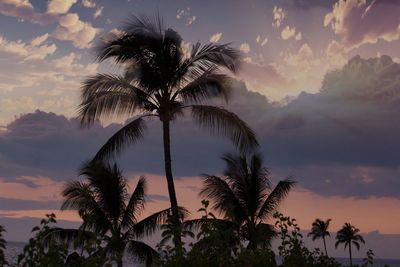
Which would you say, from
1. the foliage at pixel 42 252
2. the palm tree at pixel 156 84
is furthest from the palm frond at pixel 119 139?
the foliage at pixel 42 252

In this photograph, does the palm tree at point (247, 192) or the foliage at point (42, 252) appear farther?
the palm tree at point (247, 192)

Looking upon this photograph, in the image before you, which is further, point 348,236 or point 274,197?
point 348,236

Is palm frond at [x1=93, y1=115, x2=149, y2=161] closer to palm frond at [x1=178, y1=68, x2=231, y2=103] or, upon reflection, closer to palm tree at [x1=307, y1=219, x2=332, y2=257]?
palm frond at [x1=178, y1=68, x2=231, y2=103]

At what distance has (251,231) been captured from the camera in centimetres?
3225

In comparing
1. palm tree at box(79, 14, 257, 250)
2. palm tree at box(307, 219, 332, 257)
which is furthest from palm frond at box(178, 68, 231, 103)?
A: palm tree at box(307, 219, 332, 257)

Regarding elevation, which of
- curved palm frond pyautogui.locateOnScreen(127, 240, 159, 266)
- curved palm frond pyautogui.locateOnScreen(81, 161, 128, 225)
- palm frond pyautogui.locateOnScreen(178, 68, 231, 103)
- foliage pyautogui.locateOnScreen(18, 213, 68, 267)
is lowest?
foliage pyautogui.locateOnScreen(18, 213, 68, 267)

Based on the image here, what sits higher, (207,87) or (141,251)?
(207,87)

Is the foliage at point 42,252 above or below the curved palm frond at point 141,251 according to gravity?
below

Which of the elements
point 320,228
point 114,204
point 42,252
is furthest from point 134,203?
point 320,228

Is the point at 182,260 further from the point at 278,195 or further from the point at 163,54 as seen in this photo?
the point at 278,195

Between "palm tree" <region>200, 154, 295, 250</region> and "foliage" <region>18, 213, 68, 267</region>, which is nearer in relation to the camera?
"foliage" <region>18, 213, 68, 267</region>

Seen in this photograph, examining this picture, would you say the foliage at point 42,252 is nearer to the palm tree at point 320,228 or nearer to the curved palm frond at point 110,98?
the curved palm frond at point 110,98

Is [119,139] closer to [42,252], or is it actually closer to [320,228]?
[42,252]

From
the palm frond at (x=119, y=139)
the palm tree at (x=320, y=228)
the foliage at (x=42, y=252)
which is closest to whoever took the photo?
the foliage at (x=42, y=252)
